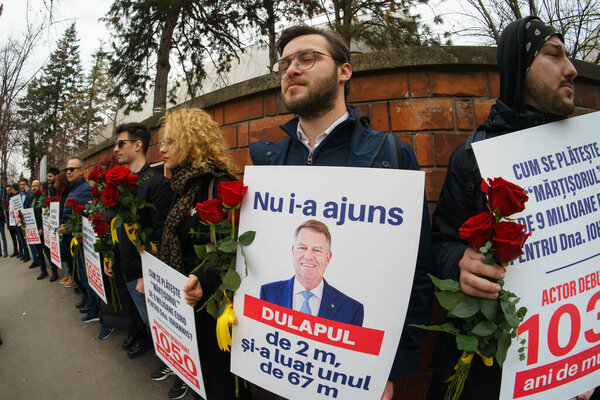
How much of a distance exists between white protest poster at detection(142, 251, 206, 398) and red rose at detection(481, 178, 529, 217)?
121 centimetres

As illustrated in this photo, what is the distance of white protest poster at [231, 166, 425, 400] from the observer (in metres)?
0.92

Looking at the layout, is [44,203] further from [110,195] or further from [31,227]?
[110,195]

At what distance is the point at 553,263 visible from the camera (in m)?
1.00

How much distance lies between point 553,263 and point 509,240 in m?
0.38

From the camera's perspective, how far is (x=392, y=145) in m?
1.15

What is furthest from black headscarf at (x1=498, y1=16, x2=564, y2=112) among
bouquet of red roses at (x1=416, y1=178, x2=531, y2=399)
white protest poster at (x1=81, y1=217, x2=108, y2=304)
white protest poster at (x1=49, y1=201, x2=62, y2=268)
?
white protest poster at (x1=49, y1=201, x2=62, y2=268)

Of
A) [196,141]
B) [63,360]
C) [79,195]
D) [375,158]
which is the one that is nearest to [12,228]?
[79,195]

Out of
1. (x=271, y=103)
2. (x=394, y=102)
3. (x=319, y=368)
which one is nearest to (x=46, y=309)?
(x=271, y=103)

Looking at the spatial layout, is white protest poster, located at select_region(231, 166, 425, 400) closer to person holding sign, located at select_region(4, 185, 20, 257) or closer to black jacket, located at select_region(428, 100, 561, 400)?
black jacket, located at select_region(428, 100, 561, 400)

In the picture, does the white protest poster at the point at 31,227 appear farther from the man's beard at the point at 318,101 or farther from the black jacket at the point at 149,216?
the man's beard at the point at 318,101

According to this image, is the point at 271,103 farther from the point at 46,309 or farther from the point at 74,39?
the point at 74,39

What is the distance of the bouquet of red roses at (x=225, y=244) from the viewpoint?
3.57 feet

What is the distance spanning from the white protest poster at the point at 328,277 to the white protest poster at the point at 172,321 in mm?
460

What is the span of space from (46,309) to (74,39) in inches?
1370
